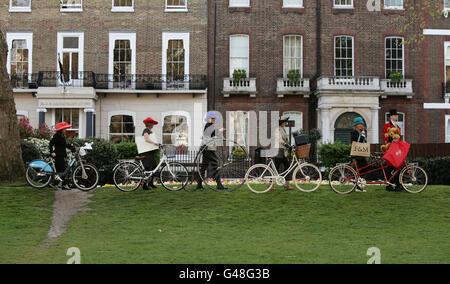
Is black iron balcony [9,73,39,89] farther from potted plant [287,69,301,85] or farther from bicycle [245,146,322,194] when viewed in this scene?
bicycle [245,146,322,194]

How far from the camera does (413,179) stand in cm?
1346

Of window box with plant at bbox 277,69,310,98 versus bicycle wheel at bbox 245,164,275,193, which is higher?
window box with plant at bbox 277,69,310,98

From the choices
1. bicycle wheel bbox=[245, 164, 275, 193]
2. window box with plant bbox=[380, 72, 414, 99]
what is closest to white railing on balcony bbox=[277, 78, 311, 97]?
window box with plant bbox=[380, 72, 414, 99]

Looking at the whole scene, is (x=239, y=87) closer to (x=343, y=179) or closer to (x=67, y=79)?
(x=67, y=79)

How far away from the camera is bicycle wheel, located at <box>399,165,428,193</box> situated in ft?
44.2

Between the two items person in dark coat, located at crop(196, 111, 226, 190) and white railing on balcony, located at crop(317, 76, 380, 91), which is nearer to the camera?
person in dark coat, located at crop(196, 111, 226, 190)

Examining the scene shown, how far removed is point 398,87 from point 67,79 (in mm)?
16964

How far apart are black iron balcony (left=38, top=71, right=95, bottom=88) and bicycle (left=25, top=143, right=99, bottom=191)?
14065 millimetres

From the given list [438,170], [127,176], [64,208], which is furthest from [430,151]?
[64,208]

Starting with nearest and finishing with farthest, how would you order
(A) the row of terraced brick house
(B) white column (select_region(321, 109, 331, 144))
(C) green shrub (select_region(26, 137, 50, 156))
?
(C) green shrub (select_region(26, 137, 50, 156))
(B) white column (select_region(321, 109, 331, 144))
(A) the row of terraced brick house

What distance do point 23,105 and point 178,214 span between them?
747 inches

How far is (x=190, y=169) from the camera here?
Result: 49.6 ft

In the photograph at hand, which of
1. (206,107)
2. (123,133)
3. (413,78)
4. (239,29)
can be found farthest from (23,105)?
(413,78)

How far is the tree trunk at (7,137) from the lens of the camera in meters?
14.4
